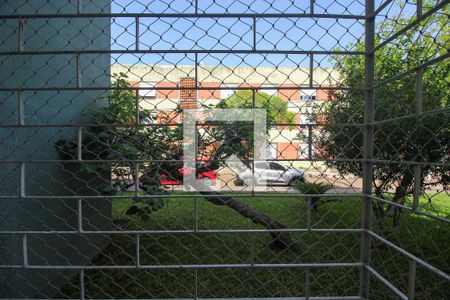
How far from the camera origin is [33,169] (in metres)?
1.67

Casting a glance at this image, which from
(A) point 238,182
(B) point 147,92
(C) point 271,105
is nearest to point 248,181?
(A) point 238,182

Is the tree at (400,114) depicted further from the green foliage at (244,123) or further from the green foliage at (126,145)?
the green foliage at (126,145)

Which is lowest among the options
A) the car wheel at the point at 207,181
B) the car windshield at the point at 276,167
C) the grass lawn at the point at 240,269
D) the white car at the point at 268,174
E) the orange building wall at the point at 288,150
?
the grass lawn at the point at 240,269

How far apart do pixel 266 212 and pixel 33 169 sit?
143cm

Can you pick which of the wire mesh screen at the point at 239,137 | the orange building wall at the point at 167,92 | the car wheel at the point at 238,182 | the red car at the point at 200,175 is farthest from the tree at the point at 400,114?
the orange building wall at the point at 167,92

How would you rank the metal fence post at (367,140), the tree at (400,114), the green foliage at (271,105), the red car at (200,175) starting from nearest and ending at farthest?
1. the tree at (400,114)
2. the metal fence post at (367,140)
3. the green foliage at (271,105)
4. the red car at (200,175)

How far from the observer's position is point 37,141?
1.69 metres

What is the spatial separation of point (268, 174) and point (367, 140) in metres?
0.42

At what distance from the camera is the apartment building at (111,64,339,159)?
4.29 feet

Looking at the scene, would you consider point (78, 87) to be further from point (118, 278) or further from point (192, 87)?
point (118, 278)

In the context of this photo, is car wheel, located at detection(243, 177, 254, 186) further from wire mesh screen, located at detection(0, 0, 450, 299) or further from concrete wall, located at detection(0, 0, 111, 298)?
concrete wall, located at detection(0, 0, 111, 298)

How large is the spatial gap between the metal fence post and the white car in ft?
0.97

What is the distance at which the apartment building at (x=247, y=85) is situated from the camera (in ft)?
4.29

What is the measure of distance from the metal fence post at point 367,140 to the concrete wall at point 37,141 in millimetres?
1066
